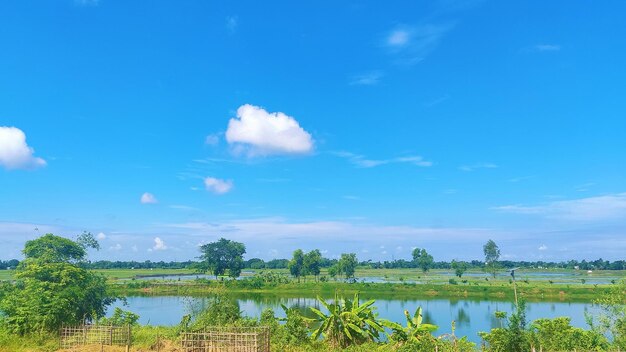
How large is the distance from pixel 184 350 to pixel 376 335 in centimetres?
749

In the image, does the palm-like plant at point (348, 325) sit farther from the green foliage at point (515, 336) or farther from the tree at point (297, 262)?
the tree at point (297, 262)

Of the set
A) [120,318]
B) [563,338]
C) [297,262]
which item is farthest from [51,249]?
[297,262]

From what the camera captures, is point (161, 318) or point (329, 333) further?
point (161, 318)

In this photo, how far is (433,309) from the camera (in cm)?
4272

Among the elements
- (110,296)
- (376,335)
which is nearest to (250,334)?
(376,335)

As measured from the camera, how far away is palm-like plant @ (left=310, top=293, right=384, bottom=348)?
55.3 feet

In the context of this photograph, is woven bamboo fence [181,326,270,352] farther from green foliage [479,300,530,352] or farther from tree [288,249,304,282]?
tree [288,249,304,282]

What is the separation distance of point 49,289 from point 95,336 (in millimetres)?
4585

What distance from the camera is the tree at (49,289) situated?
1906cm

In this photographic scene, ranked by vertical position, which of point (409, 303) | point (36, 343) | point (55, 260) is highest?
point (55, 260)

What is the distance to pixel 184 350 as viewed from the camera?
15.2 meters

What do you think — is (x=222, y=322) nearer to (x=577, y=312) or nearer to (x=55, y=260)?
(x=55, y=260)

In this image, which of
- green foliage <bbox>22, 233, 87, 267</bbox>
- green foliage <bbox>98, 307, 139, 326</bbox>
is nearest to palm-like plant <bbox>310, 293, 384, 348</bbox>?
green foliage <bbox>98, 307, 139, 326</bbox>

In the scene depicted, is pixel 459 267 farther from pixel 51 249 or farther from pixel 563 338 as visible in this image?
pixel 51 249
